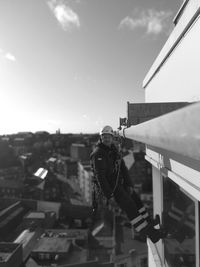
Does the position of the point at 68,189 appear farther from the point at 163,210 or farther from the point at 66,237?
the point at 163,210

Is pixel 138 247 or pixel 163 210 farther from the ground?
pixel 163 210

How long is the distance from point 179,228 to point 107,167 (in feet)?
4.04

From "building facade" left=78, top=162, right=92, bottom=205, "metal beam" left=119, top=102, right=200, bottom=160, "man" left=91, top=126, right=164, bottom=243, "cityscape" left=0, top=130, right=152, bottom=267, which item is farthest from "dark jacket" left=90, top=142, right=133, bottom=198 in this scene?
"building facade" left=78, top=162, right=92, bottom=205

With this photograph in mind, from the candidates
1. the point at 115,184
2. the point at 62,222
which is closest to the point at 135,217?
the point at 115,184

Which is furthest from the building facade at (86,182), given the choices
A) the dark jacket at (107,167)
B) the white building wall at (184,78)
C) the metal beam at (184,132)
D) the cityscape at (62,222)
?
the metal beam at (184,132)

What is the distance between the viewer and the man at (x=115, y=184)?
3816 mm

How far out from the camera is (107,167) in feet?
13.2

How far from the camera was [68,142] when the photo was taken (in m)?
89.4

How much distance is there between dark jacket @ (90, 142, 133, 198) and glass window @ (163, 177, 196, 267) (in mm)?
736

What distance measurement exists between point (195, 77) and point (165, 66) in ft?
4.46

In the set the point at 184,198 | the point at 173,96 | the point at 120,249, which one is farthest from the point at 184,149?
the point at 120,249

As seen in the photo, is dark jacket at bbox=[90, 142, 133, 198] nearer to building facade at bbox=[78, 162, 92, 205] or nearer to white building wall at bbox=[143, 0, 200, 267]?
white building wall at bbox=[143, 0, 200, 267]

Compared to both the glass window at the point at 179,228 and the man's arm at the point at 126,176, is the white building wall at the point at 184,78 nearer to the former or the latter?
the glass window at the point at 179,228

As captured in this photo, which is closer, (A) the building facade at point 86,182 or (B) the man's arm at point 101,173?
(B) the man's arm at point 101,173
